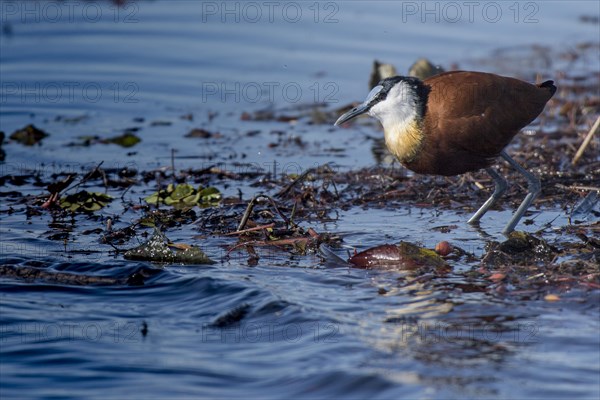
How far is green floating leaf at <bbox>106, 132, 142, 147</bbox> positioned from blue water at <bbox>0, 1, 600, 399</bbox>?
0.09m

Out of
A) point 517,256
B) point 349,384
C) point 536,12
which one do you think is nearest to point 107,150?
point 517,256

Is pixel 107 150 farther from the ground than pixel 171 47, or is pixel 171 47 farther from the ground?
pixel 171 47

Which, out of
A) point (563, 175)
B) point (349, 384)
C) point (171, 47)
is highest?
point (171, 47)

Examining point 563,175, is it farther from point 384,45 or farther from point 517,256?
point 384,45

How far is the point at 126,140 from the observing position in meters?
9.97

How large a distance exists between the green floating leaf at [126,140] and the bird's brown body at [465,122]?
12.2ft

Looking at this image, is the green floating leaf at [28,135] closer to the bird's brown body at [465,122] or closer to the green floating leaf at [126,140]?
the green floating leaf at [126,140]

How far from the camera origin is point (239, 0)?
49.5ft

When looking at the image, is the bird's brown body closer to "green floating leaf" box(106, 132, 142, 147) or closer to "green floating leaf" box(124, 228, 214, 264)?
"green floating leaf" box(124, 228, 214, 264)

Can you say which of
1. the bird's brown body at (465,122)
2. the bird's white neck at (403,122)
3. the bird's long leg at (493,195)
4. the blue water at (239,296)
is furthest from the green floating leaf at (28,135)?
the bird's long leg at (493,195)

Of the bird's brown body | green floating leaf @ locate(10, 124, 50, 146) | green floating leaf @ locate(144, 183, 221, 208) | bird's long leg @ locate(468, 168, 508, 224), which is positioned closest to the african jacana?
the bird's brown body

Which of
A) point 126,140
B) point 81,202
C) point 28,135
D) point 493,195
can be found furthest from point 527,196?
point 28,135

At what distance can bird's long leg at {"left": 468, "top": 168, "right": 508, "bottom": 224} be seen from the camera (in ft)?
24.6

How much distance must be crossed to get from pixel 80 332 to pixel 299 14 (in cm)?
1009
